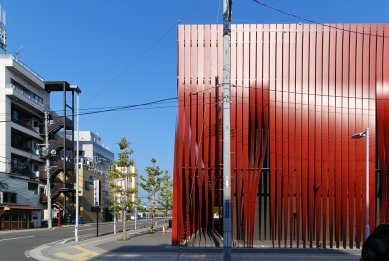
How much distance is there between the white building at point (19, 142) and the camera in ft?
167

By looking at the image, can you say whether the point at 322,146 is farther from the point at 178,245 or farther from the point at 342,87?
the point at 178,245

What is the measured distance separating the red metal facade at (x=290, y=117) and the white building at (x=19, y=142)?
32.4m

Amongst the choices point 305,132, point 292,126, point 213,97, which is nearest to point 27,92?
point 213,97

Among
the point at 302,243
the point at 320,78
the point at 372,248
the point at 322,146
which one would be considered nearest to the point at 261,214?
the point at 302,243

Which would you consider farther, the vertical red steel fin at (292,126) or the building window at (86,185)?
the building window at (86,185)

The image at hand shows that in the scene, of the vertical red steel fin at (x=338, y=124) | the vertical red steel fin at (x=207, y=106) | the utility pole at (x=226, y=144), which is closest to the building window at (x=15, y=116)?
the vertical red steel fin at (x=207, y=106)

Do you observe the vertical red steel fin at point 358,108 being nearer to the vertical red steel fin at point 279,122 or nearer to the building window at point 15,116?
the vertical red steel fin at point 279,122

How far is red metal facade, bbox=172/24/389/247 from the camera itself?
21578 millimetres

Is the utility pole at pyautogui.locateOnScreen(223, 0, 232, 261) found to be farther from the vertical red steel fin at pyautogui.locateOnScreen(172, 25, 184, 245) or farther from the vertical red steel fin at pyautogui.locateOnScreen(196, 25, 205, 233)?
the vertical red steel fin at pyautogui.locateOnScreen(172, 25, 184, 245)

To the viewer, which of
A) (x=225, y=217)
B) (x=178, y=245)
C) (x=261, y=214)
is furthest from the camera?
(x=261, y=214)

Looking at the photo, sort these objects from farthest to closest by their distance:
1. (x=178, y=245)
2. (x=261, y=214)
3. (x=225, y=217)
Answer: (x=261, y=214), (x=178, y=245), (x=225, y=217)

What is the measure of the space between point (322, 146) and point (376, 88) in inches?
154

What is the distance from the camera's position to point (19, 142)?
2228 inches

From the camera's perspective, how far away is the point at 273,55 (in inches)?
874
